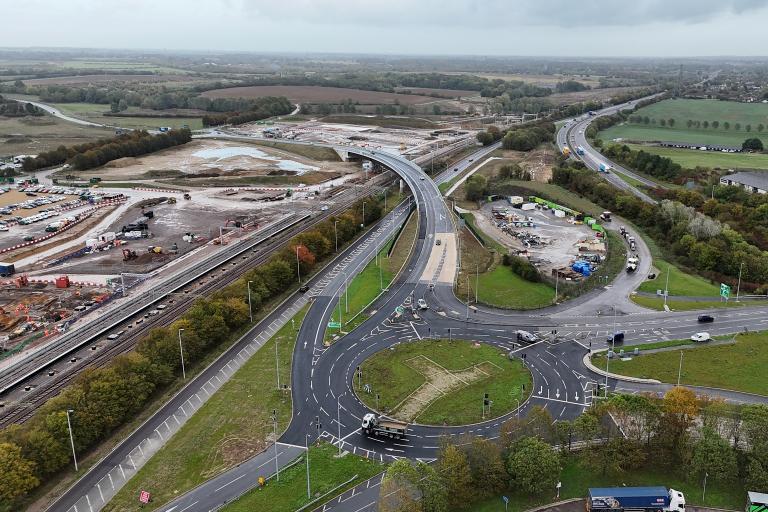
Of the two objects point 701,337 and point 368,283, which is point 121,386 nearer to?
point 368,283

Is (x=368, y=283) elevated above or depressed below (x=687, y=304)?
below

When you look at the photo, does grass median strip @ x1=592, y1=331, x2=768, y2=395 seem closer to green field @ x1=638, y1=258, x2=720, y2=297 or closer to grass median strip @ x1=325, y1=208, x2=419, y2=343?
green field @ x1=638, y1=258, x2=720, y2=297

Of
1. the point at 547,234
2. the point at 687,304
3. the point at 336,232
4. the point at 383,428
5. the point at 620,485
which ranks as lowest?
the point at 620,485

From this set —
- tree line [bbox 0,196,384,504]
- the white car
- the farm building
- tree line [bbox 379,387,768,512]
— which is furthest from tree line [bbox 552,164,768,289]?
tree line [bbox 0,196,384,504]

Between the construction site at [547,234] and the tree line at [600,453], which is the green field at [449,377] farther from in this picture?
the construction site at [547,234]

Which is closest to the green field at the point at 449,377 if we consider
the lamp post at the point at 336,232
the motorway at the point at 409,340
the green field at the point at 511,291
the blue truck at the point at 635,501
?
the motorway at the point at 409,340

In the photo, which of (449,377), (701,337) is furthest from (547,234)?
(449,377)

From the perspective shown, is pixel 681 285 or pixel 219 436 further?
pixel 681 285
